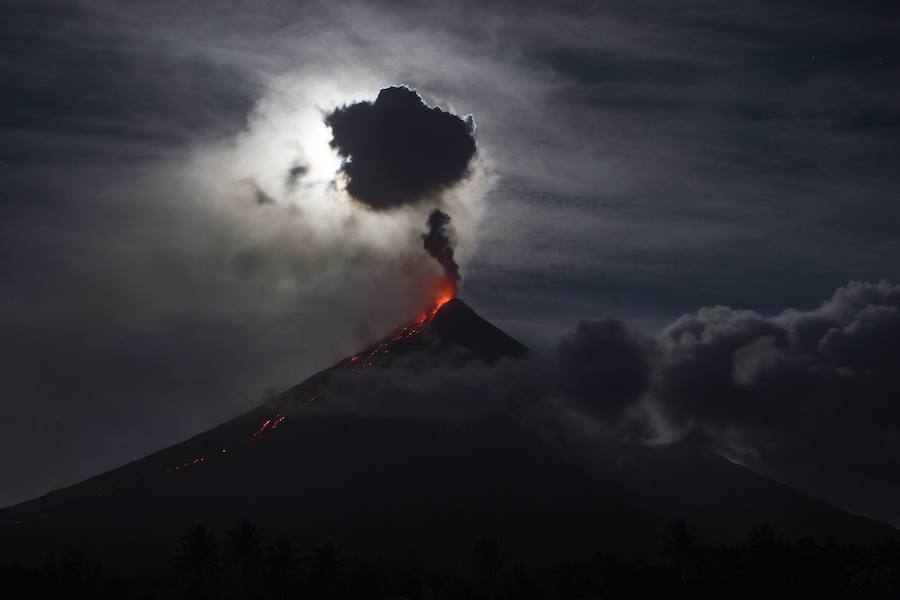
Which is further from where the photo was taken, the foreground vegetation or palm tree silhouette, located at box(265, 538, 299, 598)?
palm tree silhouette, located at box(265, 538, 299, 598)

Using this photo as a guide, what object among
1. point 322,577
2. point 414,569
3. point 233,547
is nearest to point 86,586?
point 233,547

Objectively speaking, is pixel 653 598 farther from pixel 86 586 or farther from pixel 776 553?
pixel 86 586

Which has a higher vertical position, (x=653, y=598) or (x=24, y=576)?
(x=24, y=576)

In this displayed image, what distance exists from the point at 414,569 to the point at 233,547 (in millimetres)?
70018

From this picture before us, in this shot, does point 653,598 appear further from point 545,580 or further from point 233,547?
point 233,547

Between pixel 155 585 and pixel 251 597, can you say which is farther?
pixel 155 585

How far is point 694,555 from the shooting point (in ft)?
449

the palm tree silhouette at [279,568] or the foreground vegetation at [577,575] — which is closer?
the foreground vegetation at [577,575]

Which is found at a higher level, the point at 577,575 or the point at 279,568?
the point at 279,568

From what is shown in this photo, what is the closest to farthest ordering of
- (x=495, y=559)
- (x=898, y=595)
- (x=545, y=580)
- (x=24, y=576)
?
(x=898, y=595), (x=24, y=576), (x=495, y=559), (x=545, y=580)

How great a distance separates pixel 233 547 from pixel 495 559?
38.5 metres

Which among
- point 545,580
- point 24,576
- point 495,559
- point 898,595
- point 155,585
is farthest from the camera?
point 155,585

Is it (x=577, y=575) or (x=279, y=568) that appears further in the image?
(x=577, y=575)

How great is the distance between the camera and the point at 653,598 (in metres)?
146
